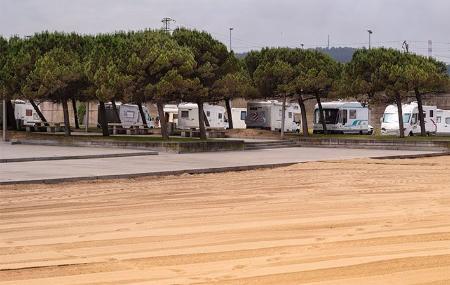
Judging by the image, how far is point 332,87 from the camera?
134ft

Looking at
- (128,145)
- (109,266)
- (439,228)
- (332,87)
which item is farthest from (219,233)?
(332,87)

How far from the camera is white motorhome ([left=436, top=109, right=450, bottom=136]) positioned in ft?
166

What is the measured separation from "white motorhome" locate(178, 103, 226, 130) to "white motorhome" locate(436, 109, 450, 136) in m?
15.6

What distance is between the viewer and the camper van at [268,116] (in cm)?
4834

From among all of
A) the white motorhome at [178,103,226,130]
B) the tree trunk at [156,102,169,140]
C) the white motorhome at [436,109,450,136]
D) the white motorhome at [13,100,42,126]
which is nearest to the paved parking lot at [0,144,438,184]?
the tree trunk at [156,102,169,140]

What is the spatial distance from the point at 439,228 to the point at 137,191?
278 inches

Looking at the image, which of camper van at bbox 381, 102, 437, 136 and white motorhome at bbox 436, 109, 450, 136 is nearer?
camper van at bbox 381, 102, 437, 136

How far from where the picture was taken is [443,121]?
168 feet

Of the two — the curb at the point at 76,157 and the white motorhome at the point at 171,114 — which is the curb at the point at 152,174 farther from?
the white motorhome at the point at 171,114

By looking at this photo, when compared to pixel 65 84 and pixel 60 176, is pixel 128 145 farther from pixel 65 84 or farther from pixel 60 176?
pixel 60 176

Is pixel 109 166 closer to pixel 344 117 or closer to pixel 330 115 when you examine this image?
pixel 344 117

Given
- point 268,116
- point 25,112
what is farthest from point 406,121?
point 25,112

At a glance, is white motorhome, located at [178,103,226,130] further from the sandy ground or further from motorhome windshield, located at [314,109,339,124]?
the sandy ground

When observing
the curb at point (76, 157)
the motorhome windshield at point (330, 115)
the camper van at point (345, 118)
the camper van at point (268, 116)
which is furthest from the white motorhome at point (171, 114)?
the curb at point (76, 157)
